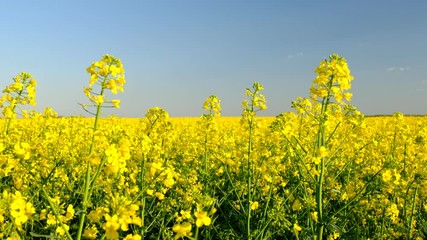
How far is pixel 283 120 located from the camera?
12.9ft

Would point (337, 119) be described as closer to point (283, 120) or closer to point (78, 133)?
point (283, 120)

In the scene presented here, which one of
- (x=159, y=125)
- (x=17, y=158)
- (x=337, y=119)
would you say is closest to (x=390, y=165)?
(x=337, y=119)

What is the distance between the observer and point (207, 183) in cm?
474

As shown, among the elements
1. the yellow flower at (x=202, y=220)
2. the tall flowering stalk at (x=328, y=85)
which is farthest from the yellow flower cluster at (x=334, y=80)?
the yellow flower at (x=202, y=220)

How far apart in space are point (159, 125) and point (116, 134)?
1770 millimetres

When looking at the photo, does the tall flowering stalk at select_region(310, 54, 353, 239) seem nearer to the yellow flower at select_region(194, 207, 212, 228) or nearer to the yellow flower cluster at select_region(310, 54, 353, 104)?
the yellow flower cluster at select_region(310, 54, 353, 104)

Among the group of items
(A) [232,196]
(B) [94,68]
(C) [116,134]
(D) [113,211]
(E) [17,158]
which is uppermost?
(B) [94,68]

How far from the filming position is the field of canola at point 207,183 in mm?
2268

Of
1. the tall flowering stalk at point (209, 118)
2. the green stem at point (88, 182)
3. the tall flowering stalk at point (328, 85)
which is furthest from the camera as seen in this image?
the tall flowering stalk at point (209, 118)

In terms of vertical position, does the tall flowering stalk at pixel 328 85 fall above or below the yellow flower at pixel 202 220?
above

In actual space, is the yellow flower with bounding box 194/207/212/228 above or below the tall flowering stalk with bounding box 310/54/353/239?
below

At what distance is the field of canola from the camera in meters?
2.27

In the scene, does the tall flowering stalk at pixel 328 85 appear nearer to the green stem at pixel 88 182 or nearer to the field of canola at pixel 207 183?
the field of canola at pixel 207 183

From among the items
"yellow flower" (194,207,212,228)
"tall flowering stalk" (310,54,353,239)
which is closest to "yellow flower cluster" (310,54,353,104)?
"tall flowering stalk" (310,54,353,239)
